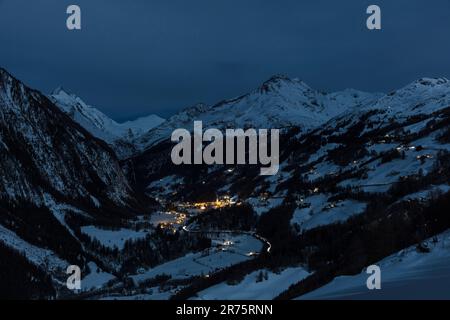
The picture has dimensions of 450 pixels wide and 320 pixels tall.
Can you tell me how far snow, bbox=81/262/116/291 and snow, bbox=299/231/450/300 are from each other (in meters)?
141

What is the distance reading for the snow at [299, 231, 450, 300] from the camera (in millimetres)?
20250

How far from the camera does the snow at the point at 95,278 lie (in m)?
167

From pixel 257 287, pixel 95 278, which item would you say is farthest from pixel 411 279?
pixel 95 278

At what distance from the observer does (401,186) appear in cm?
15575

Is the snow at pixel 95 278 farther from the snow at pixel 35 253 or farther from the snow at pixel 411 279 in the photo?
the snow at pixel 411 279

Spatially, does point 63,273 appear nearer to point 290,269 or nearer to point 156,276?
point 156,276

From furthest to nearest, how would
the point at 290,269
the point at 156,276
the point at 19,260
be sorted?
the point at 19,260, the point at 156,276, the point at 290,269

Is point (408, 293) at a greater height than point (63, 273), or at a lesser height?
greater

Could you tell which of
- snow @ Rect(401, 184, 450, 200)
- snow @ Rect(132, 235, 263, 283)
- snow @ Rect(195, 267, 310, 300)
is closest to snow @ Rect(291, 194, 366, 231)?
snow @ Rect(132, 235, 263, 283)

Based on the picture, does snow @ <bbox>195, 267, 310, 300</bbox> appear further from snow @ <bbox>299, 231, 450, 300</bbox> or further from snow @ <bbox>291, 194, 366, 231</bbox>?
snow @ <bbox>291, 194, 366, 231</bbox>

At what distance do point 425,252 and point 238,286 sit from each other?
3903cm

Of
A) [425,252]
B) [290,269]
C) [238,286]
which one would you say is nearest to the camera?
[425,252]

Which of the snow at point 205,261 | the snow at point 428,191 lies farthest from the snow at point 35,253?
the snow at point 428,191
